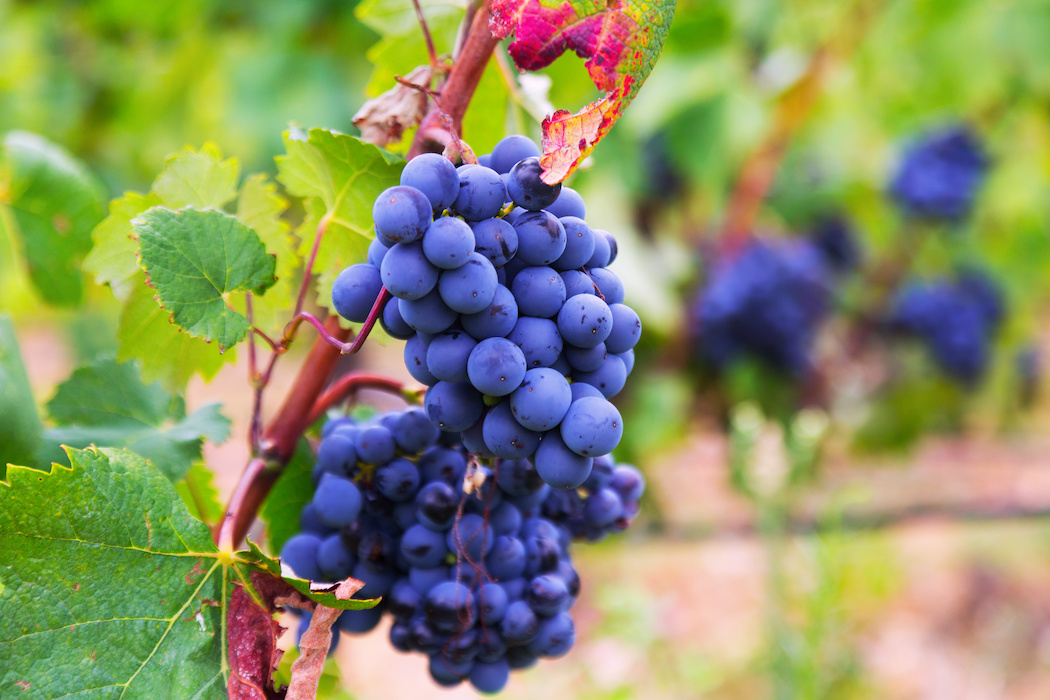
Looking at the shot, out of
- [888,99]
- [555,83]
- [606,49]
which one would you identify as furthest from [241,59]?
[606,49]

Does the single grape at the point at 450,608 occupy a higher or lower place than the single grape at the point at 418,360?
lower

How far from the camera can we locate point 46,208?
58 cm

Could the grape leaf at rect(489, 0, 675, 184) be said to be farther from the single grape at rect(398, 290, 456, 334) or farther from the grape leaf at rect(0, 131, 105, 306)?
the grape leaf at rect(0, 131, 105, 306)

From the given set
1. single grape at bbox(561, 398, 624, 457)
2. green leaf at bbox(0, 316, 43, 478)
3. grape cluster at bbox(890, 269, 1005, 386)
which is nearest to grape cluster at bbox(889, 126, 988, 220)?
grape cluster at bbox(890, 269, 1005, 386)

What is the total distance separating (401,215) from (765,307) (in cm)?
137

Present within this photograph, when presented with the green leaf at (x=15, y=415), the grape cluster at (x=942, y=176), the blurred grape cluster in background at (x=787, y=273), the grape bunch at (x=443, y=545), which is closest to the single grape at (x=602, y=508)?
the grape bunch at (x=443, y=545)

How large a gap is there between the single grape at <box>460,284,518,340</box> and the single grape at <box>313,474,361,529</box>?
15 centimetres

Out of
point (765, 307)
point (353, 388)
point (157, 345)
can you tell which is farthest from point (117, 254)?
point (765, 307)

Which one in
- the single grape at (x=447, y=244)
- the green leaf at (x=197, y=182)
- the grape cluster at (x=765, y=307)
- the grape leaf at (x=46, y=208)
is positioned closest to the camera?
the single grape at (x=447, y=244)

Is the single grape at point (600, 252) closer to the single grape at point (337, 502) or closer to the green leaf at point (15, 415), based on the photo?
the single grape at point (337, 502)

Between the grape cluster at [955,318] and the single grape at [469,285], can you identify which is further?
the grape cluster at [955,318]

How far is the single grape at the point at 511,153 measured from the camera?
358mm

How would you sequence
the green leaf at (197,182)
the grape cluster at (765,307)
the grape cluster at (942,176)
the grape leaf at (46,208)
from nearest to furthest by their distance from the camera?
1. the green leaf at (197,182)
2. the grape leaf at (46,208)
3. the grape cluster at (765,307)
4. the grape cluster at (942,176)

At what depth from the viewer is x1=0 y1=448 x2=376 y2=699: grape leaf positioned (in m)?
0.33
